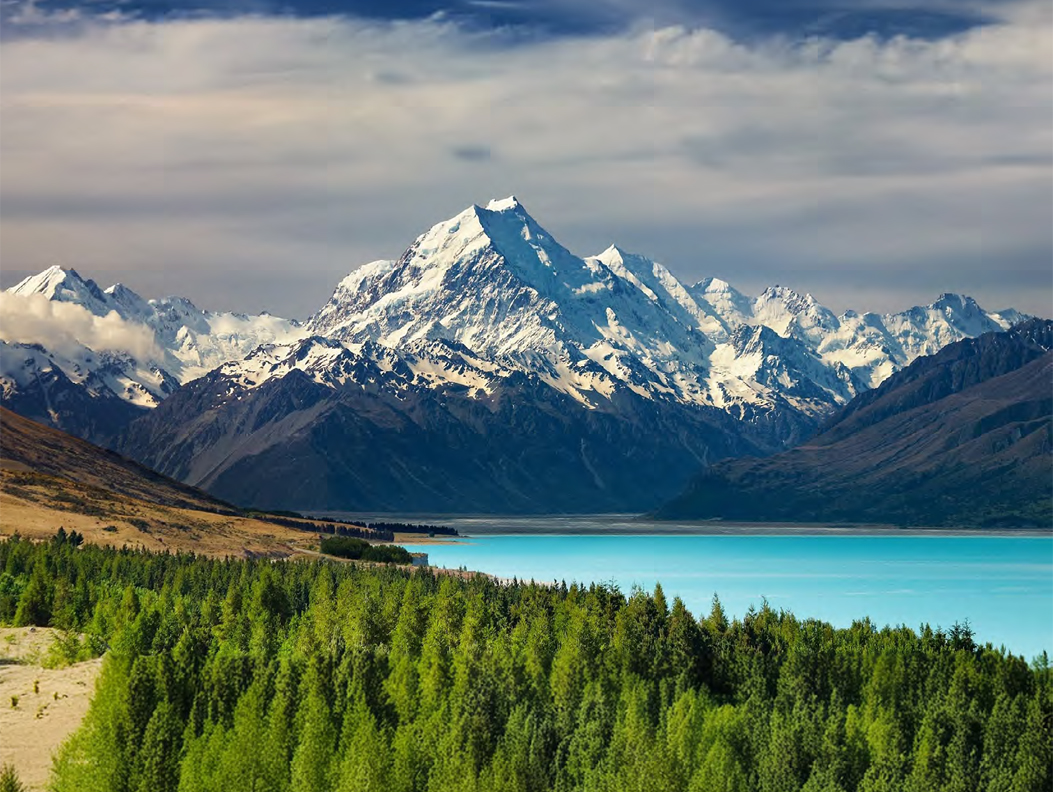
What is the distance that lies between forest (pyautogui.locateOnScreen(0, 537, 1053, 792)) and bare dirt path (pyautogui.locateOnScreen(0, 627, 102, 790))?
310cm

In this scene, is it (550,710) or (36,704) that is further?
(36,704)

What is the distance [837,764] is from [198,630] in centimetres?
7747

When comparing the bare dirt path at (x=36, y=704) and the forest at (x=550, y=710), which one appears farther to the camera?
the bare dirt path at (x=36, y=704)

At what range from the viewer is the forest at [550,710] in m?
116

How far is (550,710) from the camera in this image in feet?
452

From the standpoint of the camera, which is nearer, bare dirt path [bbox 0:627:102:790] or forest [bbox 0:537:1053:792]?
forest [bbox 0:537:1053:792]

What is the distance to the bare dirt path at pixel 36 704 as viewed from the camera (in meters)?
126

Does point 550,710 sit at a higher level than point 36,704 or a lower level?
higher

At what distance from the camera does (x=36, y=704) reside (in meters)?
141

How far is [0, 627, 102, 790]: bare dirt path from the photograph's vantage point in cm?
12606

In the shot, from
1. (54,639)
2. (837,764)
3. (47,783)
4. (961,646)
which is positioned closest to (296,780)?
(47,783)

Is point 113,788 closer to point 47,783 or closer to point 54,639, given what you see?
point 47,783

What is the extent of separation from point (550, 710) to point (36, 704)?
49.2 metres

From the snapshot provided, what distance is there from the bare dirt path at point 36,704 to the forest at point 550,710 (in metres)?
3.10
